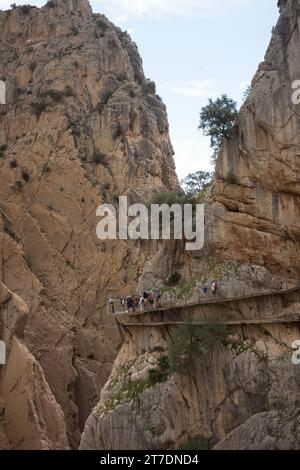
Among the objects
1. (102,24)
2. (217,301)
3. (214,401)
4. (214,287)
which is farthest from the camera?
(102,24)

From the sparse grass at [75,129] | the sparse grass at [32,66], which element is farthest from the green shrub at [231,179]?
the sparse grass at [32,66]

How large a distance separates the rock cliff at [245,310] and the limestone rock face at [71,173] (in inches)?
586

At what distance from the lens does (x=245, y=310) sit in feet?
98.3

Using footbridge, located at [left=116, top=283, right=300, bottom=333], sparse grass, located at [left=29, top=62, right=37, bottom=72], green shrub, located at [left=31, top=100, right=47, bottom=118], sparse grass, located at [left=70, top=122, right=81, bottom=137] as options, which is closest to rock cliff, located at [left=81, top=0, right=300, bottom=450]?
footbridge, located at [left=116, top=283, right=300, bottom=333]

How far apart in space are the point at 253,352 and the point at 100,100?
3861cm

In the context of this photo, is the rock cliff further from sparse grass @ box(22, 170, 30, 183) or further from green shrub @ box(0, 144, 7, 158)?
green shrub @ box(0, 144, 7, 158)

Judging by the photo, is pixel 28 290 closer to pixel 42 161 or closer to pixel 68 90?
pixel 42 161

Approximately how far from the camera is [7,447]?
41.0m

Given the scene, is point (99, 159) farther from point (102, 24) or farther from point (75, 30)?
point (102, 24)

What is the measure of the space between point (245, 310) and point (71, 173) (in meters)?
30.3

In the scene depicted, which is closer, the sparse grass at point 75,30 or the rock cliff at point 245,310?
the rock cliff at point 245,310

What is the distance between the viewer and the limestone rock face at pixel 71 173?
5075cm

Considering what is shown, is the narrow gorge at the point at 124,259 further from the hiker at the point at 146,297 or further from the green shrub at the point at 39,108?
the hiker at the point at 146,297

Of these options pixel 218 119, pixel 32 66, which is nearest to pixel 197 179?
pixel 218 119
